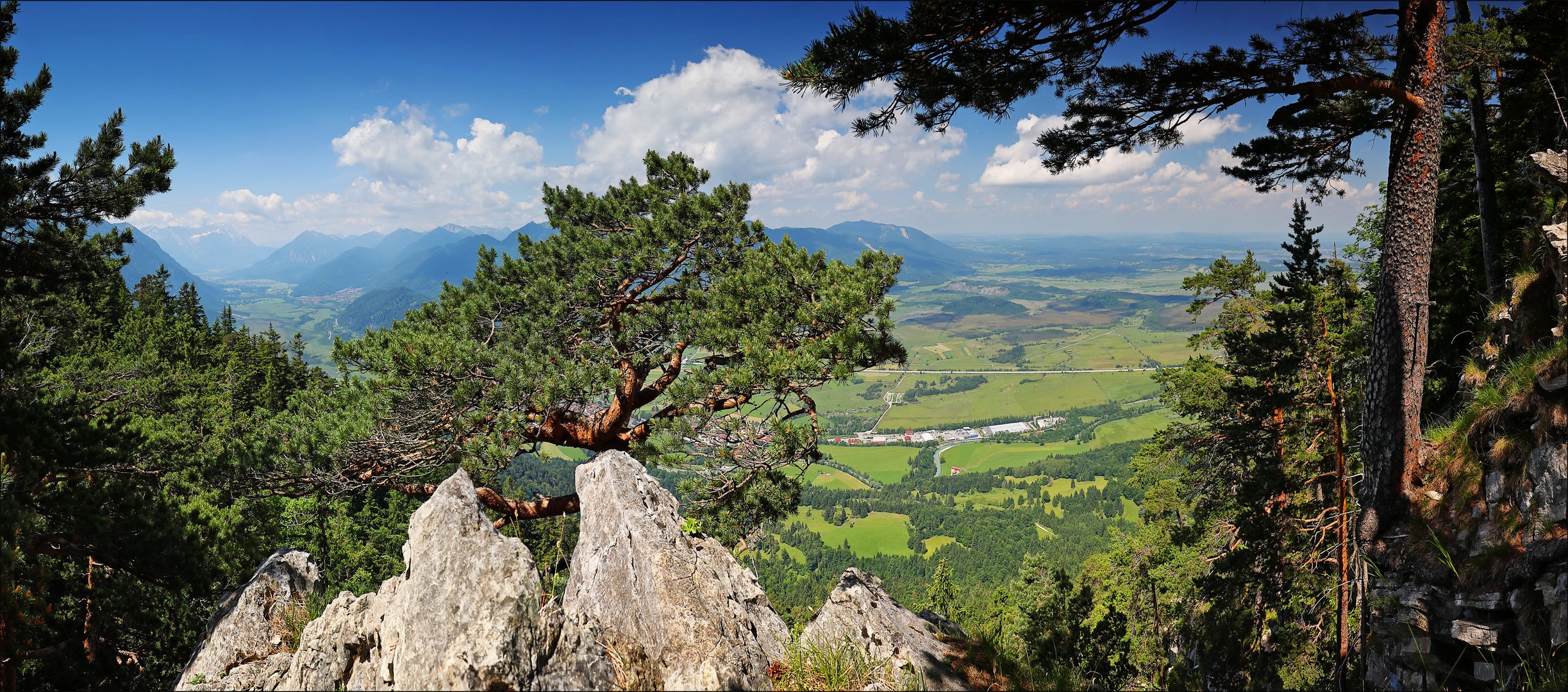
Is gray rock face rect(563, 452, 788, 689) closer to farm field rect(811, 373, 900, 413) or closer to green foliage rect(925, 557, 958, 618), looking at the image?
green foliage rect(925, 557, 958, 618)

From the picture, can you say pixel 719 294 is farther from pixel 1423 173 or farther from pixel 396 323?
pixel 1423 173

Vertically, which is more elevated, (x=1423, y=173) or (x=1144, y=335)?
(x=1423, y=173)

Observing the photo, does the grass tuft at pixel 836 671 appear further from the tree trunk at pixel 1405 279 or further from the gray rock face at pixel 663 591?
the tree trunk at pixel 1405 279

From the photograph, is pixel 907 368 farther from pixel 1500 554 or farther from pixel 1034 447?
pixel 1034 447

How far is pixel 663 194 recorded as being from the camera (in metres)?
10.6

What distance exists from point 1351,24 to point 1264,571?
8.00 m

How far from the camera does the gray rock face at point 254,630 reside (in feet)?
15.1

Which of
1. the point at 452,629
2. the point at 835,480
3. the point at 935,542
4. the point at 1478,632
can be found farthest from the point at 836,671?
the point at 835,480

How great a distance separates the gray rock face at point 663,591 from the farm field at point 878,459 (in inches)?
3655

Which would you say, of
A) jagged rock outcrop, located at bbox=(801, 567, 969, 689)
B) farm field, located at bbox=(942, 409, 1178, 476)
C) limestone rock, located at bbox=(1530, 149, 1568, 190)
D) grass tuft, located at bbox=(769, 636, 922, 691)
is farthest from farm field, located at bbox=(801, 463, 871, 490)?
grass tuft, located at bbox=(769, 636, 922, 691)

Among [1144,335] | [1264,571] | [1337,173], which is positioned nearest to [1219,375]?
[1264,571]

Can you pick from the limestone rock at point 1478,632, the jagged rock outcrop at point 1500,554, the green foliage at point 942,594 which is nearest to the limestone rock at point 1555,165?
the jagged rock outcrop at point 1500,554

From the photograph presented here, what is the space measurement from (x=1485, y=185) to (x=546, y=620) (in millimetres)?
12237

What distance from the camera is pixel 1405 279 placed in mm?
5707
